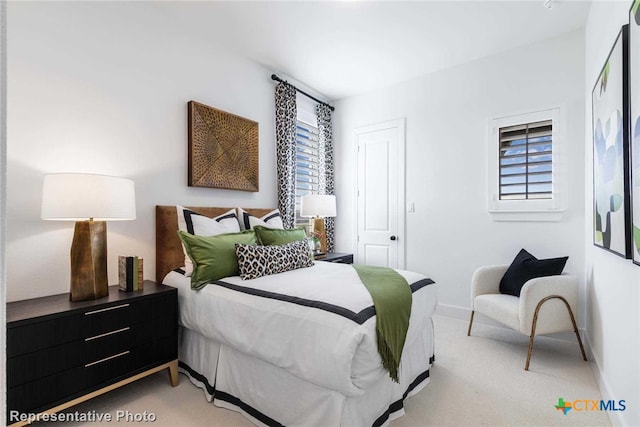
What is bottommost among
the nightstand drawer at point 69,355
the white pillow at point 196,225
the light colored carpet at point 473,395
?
the light colored carpet at point 473,395

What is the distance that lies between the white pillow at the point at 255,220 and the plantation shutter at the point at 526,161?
2.40m

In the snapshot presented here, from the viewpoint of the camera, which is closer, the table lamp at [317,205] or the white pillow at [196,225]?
the white pillow at [196,225]

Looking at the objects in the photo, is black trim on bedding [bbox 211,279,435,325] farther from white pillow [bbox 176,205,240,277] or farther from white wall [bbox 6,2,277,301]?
white wall [bbox 6,2,277,301]

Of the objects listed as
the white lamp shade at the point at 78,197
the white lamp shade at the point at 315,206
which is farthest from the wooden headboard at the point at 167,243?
the white lamp shade at the point at 315,206

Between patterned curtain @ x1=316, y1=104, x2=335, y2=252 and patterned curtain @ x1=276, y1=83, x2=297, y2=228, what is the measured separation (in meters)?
0.63

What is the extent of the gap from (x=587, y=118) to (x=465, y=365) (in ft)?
7.72

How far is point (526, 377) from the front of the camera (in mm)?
2258

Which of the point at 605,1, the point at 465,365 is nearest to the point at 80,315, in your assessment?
the point at 465,365

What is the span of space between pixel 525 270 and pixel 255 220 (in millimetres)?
2523

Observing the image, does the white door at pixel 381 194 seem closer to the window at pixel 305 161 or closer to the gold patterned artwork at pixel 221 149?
the window at pixel 305 161

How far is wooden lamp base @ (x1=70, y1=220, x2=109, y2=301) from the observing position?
6.12 ft

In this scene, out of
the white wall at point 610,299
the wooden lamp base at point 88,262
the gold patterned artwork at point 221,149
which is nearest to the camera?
the white wall at point 610,299

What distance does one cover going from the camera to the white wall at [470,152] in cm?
288

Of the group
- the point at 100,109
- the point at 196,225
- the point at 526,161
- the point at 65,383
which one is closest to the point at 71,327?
the point at 65,383
